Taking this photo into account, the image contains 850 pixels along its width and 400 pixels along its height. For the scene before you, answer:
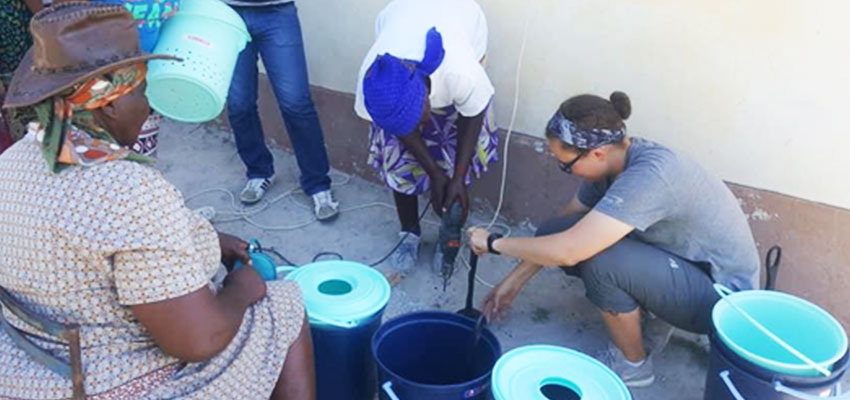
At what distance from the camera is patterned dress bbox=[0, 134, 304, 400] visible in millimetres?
1567

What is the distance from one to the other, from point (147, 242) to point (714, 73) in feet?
7.13

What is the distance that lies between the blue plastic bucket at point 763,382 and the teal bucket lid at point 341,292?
40.1 inches

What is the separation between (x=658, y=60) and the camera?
116 inches

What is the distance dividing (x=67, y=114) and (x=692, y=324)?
204cm

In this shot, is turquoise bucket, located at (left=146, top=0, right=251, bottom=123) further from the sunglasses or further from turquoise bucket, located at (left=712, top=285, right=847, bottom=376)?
turquoise bucket, located at (left=712, top=285, right=847, bottom=376)

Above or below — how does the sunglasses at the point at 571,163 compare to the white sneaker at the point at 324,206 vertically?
above

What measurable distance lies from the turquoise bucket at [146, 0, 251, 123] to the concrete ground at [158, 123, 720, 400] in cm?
101

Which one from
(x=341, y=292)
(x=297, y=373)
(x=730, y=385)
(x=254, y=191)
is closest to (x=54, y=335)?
(x=297, y=373)

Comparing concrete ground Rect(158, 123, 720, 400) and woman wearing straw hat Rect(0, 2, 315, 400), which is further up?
woman wearing straw hat Rect(0, 2, 315, 400)

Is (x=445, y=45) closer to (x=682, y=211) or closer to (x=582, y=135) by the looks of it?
(x=582, y=135)

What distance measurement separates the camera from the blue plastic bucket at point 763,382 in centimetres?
198

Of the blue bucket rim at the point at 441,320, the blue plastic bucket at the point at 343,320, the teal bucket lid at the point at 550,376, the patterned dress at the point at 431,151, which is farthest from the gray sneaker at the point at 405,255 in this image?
the teal bucket lid at the point at 550,376

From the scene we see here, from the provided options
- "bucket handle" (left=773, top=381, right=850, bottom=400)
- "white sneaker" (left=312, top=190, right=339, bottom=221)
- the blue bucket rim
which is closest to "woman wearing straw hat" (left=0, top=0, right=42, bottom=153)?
"white sneaker" (left=312, top=190, right=339, bottom=221)

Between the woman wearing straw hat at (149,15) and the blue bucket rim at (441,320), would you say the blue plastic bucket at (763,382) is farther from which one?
the woman wearing straw hat at (149,15)
